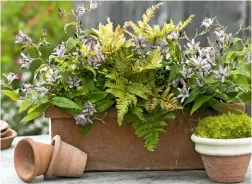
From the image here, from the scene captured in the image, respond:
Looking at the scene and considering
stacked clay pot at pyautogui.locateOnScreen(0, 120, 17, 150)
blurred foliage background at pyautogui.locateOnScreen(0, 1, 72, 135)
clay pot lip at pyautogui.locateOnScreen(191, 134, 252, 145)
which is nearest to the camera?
clay pot lip at pyautogui.locateOnScreen(191, 134, 252, 145)

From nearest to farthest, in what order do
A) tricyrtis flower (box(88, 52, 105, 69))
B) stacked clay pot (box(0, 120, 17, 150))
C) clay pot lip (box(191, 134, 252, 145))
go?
clay pot lip (box(191, 134, 252, 145)), tricyrtis flower (box(88, 52, 105, 69)), stacked clay pot (box(0, 120, 17, 150))

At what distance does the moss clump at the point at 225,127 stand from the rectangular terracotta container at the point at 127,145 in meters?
0.09

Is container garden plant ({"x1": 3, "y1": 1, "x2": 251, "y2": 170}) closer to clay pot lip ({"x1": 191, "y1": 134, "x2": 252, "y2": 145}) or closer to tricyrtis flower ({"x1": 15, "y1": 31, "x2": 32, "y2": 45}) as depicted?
tricyrtis flower ({"x1": 15, "y1": 31, "x2": 32, "y2": 45})

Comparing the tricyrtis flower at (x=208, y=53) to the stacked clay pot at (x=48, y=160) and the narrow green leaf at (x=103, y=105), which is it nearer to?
the narrow green leaf at (x=103, y=105)

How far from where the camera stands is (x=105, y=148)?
1615 mm

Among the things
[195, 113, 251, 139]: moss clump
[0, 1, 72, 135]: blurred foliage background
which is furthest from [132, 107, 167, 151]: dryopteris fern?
[0, 1, 72, 135]: blurred foliage background

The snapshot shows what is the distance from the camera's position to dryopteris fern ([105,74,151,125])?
4.96ft

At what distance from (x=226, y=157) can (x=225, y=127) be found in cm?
8

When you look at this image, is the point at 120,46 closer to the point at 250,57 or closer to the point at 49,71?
the point at 49,71

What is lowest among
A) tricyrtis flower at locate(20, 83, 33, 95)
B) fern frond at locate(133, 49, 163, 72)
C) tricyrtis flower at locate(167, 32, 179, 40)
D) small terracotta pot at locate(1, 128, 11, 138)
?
small terracotta pot at locate(1, 128, 11, 138)

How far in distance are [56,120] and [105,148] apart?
0.16 meters

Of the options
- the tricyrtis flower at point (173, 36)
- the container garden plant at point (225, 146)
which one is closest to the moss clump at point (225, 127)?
the container garden plant at point (225, 146)

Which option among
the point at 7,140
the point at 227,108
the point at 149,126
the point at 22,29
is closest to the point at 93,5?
the point at 149,126

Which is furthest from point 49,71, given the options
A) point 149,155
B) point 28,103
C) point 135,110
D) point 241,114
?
point 241,114
